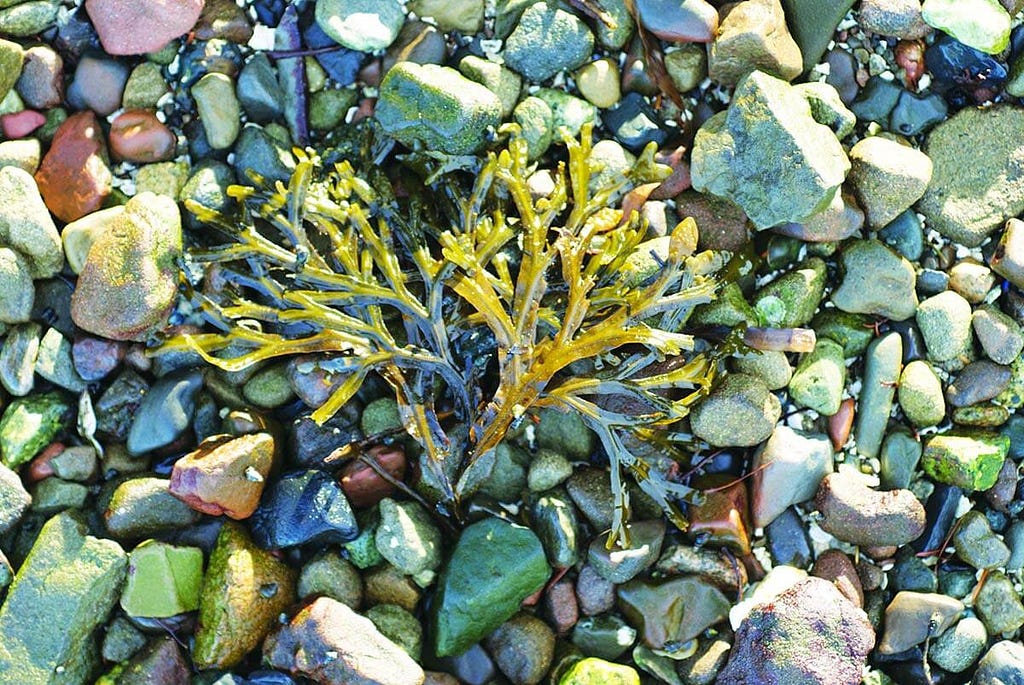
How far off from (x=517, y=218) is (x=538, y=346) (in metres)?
0.48

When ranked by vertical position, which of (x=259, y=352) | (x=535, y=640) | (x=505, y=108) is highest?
(x=505, y=108)

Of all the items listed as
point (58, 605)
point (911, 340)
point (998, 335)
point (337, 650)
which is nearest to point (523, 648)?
point (337, 650)

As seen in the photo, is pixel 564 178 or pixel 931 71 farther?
pixel 931 71

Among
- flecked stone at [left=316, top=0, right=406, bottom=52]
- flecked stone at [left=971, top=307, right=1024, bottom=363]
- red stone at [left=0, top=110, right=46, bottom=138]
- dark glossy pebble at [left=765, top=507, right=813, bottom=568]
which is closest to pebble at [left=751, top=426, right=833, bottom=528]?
dark glossy pebble at [left=765, top=507, right=813, bottom=568]

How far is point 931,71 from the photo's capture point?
142 inches

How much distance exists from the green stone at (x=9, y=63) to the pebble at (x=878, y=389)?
3.20m

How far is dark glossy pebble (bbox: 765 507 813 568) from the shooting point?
11.5 ft

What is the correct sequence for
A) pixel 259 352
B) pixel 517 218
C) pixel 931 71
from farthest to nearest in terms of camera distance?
pixel 931 71
pixel 517 218
pixel 259 352

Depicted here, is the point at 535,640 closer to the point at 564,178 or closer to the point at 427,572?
the point at 427,572

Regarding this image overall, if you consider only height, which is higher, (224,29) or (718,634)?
(224,29)

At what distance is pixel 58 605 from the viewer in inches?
127

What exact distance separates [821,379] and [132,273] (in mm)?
2413

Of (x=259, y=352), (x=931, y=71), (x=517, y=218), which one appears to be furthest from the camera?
(x=931, y=71)

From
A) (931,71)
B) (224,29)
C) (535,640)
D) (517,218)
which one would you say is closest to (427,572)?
(535,640)
